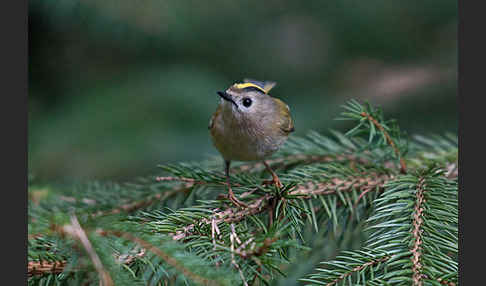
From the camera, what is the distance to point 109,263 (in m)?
1.02

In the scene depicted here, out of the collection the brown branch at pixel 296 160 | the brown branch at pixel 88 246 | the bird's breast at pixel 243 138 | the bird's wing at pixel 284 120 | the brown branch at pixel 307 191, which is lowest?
the brown branch at pixel 88 246

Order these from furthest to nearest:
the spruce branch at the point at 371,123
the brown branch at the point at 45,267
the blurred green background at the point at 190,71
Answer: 1. the blurred green background at the point at 190,71
2. the spruce branch at the point at 371,123
3. the brown branch at the point at 45,267

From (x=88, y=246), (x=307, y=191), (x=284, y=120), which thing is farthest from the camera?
(x=284, y=120)

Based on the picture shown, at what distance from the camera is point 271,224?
1.47 meters

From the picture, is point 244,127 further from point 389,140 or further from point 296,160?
point 389,140

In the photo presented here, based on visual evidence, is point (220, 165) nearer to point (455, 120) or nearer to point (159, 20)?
point (159, 20)

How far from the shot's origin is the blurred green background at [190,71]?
280cm

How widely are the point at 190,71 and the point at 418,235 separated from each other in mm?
2398

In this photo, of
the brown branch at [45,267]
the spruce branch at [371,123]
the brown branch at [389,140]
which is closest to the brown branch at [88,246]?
the brown branch at [45,267]

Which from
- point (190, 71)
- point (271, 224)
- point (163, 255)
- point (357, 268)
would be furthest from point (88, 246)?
point (190, 71)

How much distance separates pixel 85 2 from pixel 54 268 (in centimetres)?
176

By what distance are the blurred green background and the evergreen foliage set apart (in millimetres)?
849

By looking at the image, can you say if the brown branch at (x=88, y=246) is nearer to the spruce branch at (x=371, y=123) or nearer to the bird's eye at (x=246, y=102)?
the bird's eye at (x=246, y=102)

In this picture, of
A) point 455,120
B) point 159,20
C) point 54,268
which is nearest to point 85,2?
point 159,20
